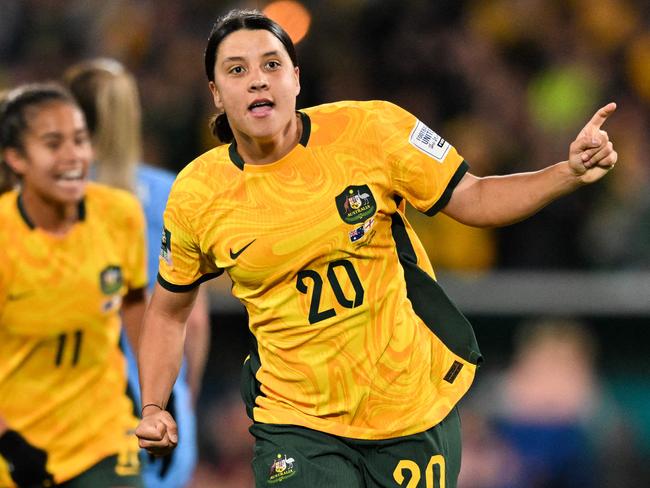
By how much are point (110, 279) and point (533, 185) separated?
2.00 metres

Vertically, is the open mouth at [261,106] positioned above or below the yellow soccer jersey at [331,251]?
above

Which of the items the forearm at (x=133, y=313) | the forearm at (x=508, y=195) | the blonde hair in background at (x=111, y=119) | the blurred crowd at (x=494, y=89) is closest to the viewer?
the forearm at (x=508, y=195)

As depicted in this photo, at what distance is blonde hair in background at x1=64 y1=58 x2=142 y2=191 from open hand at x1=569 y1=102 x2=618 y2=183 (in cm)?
258

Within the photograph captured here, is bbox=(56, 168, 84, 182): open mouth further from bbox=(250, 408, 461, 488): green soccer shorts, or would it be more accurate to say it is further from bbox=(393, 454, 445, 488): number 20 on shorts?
bbox=(393, 454, 445, 488): number 20 on shorts

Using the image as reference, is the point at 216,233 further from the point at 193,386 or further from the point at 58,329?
the point at 193,386

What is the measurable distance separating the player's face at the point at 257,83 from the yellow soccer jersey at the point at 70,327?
141cm

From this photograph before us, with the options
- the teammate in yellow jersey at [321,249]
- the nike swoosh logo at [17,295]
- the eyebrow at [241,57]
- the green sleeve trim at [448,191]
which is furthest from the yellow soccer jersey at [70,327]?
the green sleeve trim at [448,191]

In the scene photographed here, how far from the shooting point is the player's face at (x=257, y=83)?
12.8ft

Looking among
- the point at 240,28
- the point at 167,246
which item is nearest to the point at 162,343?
the point at 167,246

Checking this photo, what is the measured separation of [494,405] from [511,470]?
513 mm

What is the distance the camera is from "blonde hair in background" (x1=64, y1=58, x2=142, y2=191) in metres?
5.80

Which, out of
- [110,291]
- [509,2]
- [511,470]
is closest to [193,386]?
[110,291]

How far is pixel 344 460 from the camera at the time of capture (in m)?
4.01

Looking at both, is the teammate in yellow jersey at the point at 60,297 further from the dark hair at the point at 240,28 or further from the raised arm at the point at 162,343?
the dark hair at the point at 240,28
